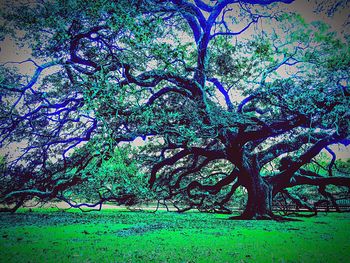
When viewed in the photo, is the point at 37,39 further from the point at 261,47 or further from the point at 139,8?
the point at 261,47

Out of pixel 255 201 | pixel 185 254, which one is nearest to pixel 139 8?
pixel 185 254

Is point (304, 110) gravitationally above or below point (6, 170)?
above

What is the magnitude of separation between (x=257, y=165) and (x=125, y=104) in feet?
31.1

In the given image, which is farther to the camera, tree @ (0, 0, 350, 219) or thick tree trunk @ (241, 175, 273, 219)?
thick tree trunk @ (241, 175, 273, 219)

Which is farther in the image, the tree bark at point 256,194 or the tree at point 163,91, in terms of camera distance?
the tree bark at point 256,194

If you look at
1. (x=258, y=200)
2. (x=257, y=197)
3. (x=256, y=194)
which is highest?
(x=256, y=194)

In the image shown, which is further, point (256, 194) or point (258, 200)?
point (256, 194)

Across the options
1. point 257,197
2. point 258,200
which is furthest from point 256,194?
point 258,200

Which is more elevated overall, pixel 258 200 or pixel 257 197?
pixel 257 197

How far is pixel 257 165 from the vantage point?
579 inches

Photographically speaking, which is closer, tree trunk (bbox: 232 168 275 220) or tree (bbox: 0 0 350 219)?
tree (bbox: 0 0 350 219)

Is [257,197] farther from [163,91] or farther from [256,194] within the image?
[163,91]

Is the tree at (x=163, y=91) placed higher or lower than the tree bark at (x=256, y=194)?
higher

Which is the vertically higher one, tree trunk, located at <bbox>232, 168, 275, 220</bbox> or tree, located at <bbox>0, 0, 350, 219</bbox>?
tree, located at <bbox>0, 0, 350, 219</bbox>
